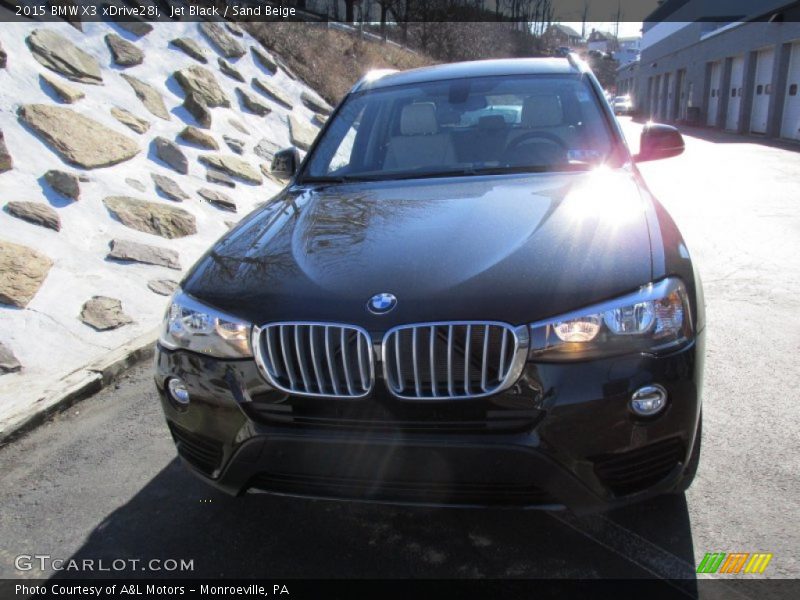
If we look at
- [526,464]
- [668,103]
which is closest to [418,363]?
[526,464]

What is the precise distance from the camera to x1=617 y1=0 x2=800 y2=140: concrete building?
23.0 metres

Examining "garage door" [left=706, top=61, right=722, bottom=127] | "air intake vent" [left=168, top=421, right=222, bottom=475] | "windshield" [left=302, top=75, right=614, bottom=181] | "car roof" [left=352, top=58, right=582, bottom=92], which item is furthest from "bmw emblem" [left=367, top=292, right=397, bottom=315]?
"garage door" [left=706, top=61, right=722, bottom=127]

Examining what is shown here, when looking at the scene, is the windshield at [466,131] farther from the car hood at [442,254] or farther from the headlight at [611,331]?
the headlight at [611,331]

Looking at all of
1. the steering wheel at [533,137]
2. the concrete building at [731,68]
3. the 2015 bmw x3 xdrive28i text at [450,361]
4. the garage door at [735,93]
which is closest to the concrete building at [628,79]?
the concrete building at [731,68]

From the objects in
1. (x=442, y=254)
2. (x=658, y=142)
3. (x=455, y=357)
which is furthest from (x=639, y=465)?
(x=658, y=142)

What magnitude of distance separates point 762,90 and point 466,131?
2684 centimetres

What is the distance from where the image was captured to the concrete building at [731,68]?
75.5 ft

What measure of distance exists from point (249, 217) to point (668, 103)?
4729 centimetres

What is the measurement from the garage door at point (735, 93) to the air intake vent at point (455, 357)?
30.2 m

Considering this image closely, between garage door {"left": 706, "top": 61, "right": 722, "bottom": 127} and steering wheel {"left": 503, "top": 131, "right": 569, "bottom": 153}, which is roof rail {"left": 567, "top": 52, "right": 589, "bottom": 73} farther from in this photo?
garage door {"left": 706, "top": 61, "right": 722, "bottom": 127}

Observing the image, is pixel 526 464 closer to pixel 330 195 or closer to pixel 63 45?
pixel 330 195

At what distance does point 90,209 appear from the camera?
598 centimetres

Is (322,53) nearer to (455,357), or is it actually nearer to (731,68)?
(455,357)

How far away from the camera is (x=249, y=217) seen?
323cm
